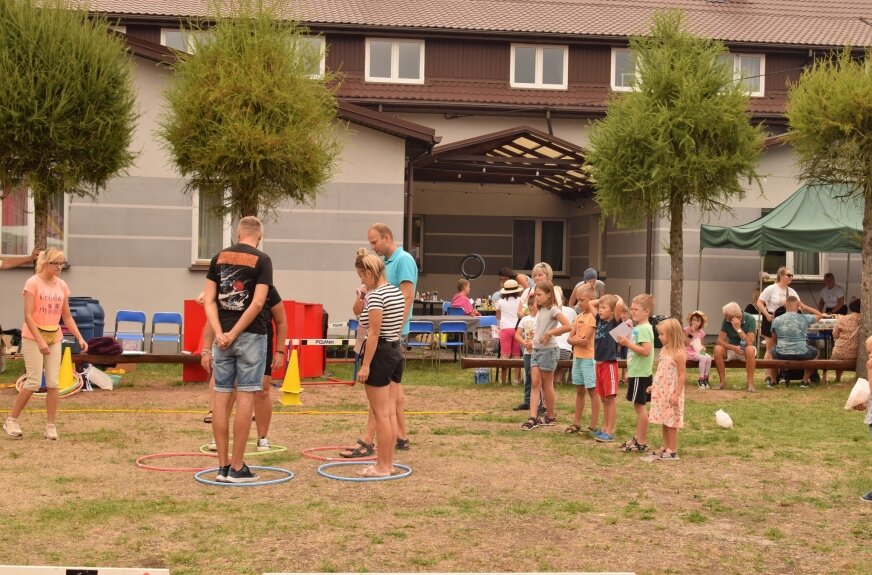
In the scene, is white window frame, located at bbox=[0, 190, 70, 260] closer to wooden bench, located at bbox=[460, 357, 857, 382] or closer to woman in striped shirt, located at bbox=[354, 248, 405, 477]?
wooden bench, located at bbox=[460, 357, 857, 382]

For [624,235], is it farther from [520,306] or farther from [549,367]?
[549,367]

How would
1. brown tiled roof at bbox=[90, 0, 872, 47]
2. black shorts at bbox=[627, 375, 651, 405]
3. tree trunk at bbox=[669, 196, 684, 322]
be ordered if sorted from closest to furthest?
1. black shorts at bbox=[627, 375, 651, 405]
2. tree trunk at bbox=[669, 196, 684, 322]
3. brown tiled roof at bbox=[90, 0, 872, 47]

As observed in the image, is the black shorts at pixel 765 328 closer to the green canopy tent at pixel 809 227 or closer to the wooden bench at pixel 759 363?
the green canopy tent at pixel 809 227

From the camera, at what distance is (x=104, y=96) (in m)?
16.7

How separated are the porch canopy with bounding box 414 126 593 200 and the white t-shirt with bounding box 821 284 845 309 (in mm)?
5845

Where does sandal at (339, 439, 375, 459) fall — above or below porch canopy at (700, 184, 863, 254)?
below

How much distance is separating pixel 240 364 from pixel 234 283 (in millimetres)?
603

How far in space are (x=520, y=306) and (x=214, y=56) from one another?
20.8ft

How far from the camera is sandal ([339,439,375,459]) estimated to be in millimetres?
9984

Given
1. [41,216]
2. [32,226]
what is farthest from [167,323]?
[41,216]

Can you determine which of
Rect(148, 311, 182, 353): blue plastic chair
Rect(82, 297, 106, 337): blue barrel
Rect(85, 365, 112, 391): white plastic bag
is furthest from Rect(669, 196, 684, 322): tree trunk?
Rect(85, 365, 112, 391): white plastic bag

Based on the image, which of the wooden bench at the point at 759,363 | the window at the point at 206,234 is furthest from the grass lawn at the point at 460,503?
the window at the point at 206,234

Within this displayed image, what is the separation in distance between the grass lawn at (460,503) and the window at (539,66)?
1762 centimetres

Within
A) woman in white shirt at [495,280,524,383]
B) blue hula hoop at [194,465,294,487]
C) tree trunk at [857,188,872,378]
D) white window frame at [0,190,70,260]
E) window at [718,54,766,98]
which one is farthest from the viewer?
window at [718,54,766,98]
